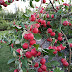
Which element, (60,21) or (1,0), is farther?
(1,0)

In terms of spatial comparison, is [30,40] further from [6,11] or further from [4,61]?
[6,11]

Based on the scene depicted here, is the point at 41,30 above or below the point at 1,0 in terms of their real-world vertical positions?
below

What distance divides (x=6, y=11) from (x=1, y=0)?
1286 centimetres

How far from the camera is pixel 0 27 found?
1007cm

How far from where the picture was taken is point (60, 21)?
138cm

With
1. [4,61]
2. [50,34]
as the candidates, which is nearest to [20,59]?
[50,34]

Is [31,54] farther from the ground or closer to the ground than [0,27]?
farther from the ground

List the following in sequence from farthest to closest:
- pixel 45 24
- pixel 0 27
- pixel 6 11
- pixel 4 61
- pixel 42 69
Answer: pixel 6 11 → pixel 0 27 → pixel 4 61 → pixel 45 24 → pixel 42 69

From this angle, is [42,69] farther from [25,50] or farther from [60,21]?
[60,21]

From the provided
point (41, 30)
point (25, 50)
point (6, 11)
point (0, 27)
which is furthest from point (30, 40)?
point (6, 11)

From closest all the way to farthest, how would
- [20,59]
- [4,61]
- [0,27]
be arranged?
[20,59], [4,61], [0,27]

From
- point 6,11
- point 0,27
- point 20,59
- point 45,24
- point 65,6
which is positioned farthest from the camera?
point 6,11

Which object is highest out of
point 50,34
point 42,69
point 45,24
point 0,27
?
point 45,24

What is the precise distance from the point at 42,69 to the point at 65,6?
989 mm
